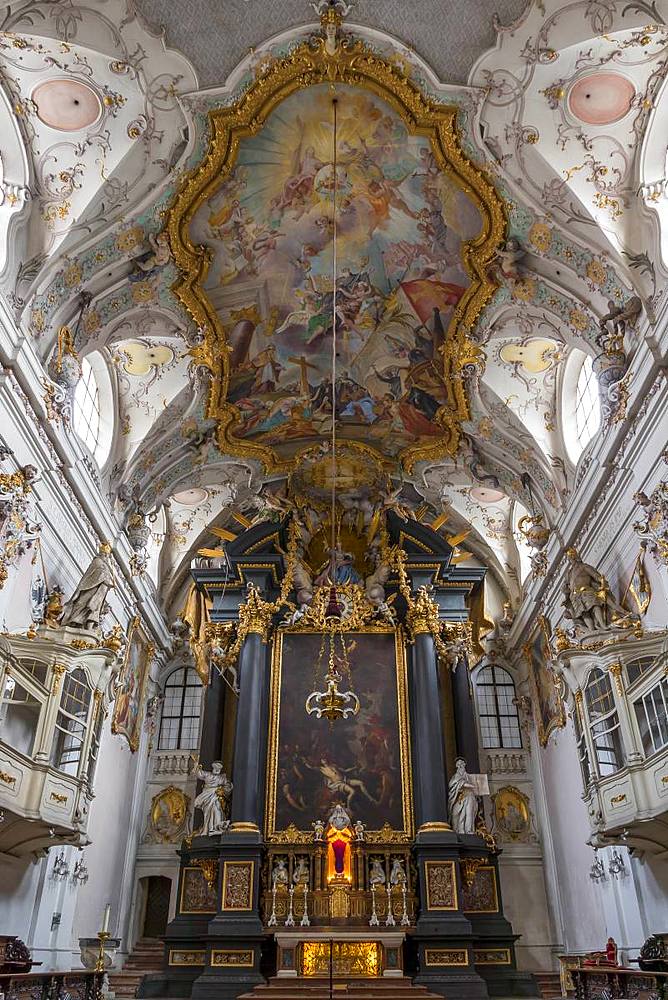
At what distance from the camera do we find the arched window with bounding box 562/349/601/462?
583 inches

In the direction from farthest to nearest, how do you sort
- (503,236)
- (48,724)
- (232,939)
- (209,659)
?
(209,659) → (232,939) → (503,236) → (48,724)

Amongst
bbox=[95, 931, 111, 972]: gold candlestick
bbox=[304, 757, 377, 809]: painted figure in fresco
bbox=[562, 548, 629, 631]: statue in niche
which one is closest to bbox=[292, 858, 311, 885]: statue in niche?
bbox=[304, 757, 377, 809]: painted figure in fresco

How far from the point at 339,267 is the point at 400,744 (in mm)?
9828

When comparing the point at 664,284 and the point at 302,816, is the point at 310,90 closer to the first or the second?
the point at 664,284

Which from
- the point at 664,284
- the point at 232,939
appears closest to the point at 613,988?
the point at 232,939

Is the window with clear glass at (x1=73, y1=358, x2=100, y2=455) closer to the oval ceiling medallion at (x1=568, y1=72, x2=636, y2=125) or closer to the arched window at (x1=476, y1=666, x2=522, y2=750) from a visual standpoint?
the oval ceiling medallion at (x1=568, y1=72, x2=636, y2=125)

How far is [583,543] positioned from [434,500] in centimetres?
575

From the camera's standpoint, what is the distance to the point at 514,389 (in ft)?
51.8

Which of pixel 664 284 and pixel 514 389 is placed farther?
pixel 514 389

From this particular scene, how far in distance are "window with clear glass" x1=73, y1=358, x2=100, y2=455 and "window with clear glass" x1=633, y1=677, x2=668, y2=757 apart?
33.3 ft

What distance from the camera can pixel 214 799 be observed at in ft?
53.3

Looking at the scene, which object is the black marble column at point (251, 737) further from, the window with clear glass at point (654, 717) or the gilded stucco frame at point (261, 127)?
the window with clear glass at point (654, 717)

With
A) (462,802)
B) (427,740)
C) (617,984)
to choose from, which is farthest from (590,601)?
(462,802)

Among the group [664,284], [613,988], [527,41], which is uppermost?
[527,41]
